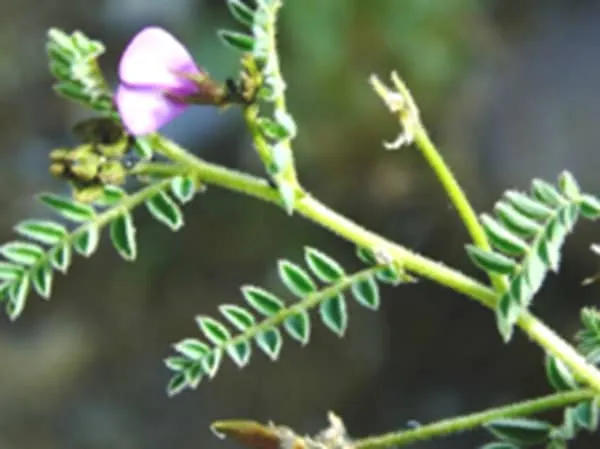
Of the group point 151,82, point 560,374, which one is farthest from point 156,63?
point 560,374

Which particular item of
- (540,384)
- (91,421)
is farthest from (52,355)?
(540,384)

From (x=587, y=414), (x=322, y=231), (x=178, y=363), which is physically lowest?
(x=587, y=414)

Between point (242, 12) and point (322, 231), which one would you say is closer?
point (242, 12)

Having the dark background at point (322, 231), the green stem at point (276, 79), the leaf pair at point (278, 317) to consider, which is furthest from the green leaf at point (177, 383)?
the dark background at point (322, 231)

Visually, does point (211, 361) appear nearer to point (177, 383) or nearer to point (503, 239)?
point (177, 383)

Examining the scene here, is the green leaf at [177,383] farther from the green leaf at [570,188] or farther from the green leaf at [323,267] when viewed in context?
the green leaf at [570,188]

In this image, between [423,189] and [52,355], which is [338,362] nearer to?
[423,189]

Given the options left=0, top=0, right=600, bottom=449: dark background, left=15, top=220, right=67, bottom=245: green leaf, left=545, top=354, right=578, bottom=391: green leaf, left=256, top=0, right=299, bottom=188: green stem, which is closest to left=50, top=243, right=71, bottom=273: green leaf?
left=15, top=220, right=67, bottom=245: green leaf

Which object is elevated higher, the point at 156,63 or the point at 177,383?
the point at 156,63
